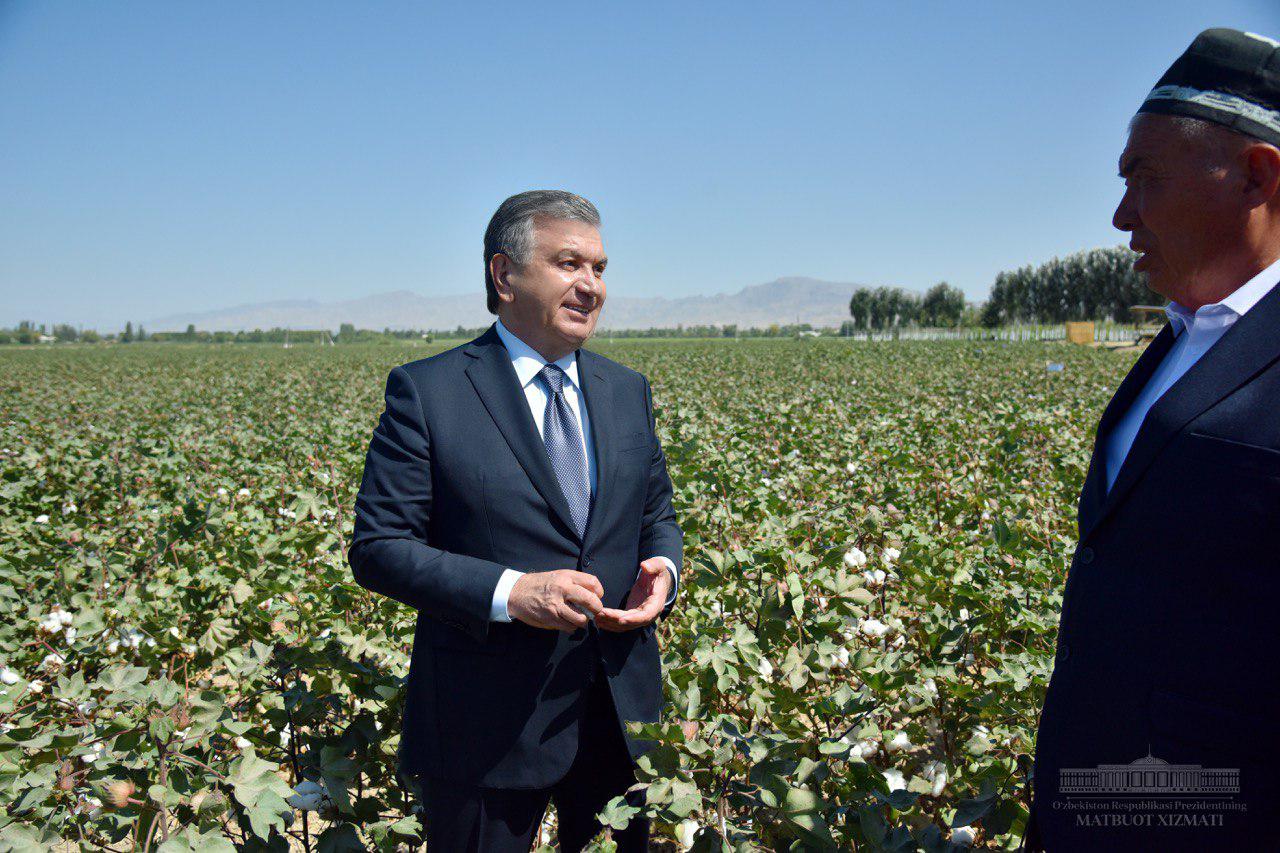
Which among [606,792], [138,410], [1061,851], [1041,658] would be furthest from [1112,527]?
[138,410]

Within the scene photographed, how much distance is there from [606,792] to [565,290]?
51.5 inches

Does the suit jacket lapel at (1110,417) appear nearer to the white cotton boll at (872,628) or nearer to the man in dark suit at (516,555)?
the man in dark suit at (516,555)

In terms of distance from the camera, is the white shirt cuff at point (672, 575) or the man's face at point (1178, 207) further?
the white shirt cuff at point (672, 575)

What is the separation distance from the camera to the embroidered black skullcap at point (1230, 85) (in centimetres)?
123

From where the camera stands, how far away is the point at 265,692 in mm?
2482

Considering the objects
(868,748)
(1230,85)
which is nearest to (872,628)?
(868,748)

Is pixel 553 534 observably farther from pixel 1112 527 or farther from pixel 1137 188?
pixel 1137 188

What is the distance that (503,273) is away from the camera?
194 centimetres

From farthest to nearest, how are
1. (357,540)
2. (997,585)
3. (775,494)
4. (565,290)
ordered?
(775,494), (997,585), (565,290), (357,540)

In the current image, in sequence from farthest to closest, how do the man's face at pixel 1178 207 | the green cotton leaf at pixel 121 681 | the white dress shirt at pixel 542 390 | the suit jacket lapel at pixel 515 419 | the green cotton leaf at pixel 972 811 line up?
the white dress shirt at pixel 542 390, the suit jacket lapel at pixel 515 419, the green cotton leaf at pixel 121 681, the green cotton leaf at pixel 972 811, the man's face at pixel 1178 207

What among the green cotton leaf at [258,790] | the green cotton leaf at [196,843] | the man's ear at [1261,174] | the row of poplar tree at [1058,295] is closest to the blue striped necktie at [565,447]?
the green cotton leaf at [258,790]

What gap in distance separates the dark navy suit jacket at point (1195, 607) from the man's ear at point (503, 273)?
136 cm

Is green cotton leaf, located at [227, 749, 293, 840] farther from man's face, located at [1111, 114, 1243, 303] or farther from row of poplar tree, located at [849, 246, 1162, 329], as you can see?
row of poplar tree, located at [849, 246, 1162, 329]

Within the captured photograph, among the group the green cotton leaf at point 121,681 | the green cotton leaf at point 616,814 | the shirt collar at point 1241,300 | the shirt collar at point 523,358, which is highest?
the shirt collar at point 1241,300
